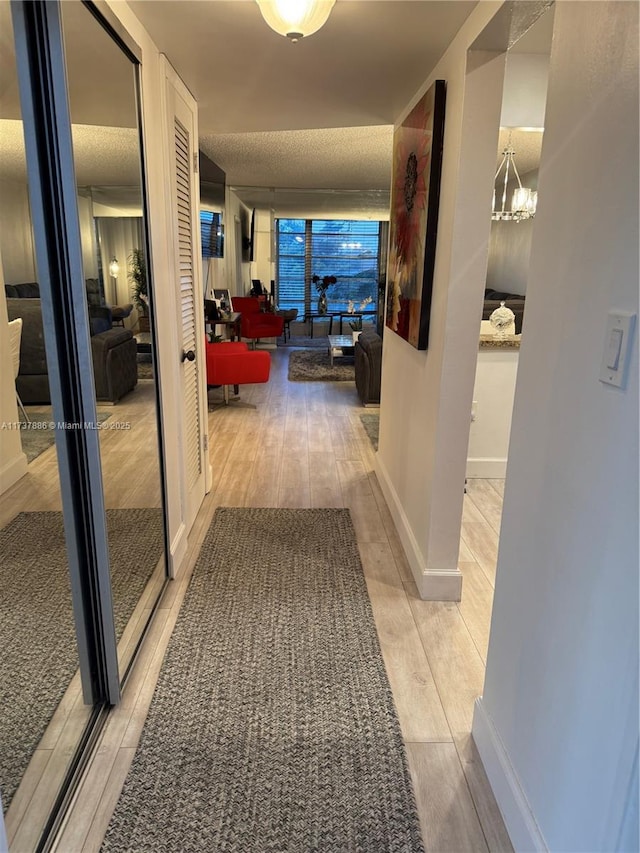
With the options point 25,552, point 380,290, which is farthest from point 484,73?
point 380,290

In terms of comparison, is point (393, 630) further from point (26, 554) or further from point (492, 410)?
point (492, 410)

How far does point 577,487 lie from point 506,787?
844 millimetres

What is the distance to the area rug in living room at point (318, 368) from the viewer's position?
6.81m

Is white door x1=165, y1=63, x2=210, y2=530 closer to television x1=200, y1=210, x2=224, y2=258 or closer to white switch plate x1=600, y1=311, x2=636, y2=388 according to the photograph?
white switch plate x1=600, y1=311, x2=636, y2=388

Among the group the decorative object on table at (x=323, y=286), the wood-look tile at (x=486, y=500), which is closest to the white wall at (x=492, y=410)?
the wood-look tile at (x=486, y=500)

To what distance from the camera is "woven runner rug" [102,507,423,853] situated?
1.35 meters

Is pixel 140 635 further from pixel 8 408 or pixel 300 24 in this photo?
pixel 300 24

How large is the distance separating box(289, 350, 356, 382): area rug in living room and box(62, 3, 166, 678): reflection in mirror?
15.4 ft

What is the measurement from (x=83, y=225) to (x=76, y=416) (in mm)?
505

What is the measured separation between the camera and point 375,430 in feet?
15.2

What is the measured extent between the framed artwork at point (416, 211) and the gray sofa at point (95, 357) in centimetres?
121

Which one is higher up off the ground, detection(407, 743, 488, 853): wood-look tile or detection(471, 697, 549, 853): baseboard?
detection(471, 697, 549, 853): baseboard

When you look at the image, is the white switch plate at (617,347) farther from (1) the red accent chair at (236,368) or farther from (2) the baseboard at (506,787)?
(1) the red accent chair at (236,368)

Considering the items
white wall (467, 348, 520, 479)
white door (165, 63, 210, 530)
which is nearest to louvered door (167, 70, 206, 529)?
white door (165, 63, 210, 530)
